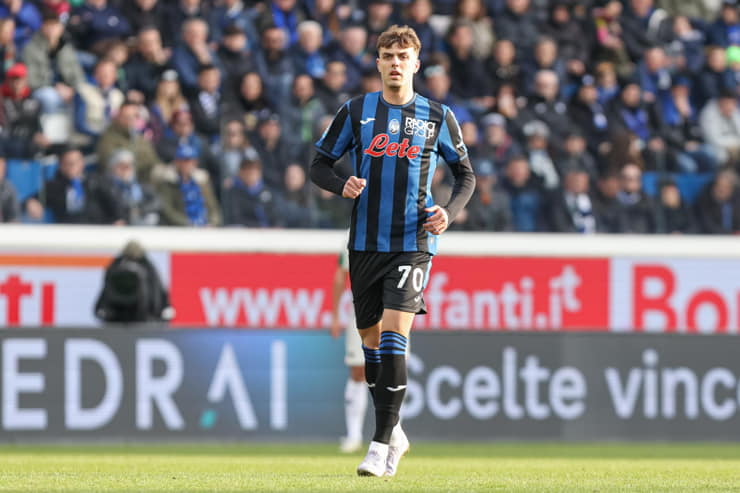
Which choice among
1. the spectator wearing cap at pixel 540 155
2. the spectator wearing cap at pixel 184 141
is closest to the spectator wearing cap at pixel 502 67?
the spectator wearing cap at pixel 540 155

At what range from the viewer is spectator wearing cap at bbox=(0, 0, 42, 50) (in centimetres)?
1478

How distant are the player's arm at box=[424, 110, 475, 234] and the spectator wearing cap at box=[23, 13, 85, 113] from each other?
7.64 meters

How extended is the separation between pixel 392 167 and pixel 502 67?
377 inches

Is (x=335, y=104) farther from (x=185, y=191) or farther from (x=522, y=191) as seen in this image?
(x=522, y=191)

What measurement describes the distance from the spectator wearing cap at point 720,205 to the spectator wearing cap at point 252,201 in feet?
15.7

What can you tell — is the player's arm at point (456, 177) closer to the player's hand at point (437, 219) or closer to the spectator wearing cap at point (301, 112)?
the player's hand at point (437, 219)

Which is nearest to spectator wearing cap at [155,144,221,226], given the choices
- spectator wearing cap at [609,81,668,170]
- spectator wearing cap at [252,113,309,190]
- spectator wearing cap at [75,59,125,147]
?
spectator wearing cap at [252,113,309,190]

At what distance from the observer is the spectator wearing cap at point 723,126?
16.6 metres

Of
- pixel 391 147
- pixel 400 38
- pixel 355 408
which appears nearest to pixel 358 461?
pixel 355 408

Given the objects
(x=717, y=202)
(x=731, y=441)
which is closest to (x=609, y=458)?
(x=731, y=441)

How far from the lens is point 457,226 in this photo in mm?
16031

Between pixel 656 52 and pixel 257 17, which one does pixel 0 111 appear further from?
pixel 656 52

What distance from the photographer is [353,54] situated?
629 inches

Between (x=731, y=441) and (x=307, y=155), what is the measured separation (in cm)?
504
